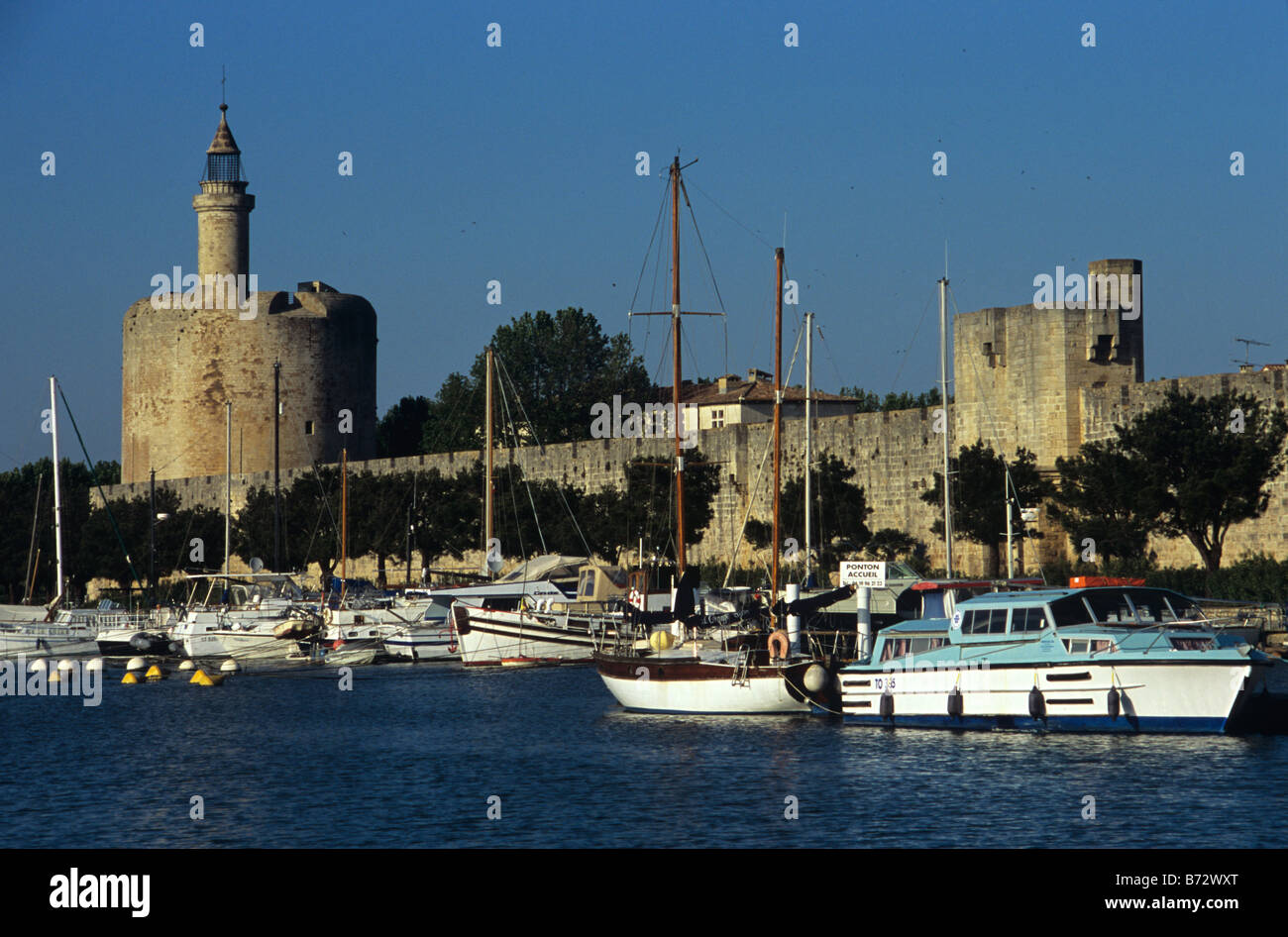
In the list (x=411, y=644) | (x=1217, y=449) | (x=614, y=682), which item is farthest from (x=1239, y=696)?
(x=411, y=644)

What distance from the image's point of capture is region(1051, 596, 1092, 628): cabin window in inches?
781

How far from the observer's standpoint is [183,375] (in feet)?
215

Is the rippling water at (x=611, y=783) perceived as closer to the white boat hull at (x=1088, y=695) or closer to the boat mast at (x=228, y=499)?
the white boat hull at (x=1088, y=695)

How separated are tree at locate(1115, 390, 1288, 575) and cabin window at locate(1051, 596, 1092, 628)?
36.5 ft

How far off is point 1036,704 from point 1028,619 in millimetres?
951

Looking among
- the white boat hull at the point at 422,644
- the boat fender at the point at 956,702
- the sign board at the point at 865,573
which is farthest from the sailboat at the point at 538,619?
the boat fender at the point at 956,702

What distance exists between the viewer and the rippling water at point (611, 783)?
15430 mm

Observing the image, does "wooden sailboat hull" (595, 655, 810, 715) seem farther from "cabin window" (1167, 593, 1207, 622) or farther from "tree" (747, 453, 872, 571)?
"tree" (747, 453, 872, 571)

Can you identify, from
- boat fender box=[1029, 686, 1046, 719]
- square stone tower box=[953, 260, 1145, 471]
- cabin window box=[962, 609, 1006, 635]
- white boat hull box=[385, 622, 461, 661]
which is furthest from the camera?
white boat hull box=[385, 622, 461, 661]

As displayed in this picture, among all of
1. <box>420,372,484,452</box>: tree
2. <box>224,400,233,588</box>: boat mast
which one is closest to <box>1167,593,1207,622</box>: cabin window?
<box>224,400,233,588</box>: boat mast

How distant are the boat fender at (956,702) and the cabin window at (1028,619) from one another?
0.98 metres

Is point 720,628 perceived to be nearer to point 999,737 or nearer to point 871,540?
point 999,737

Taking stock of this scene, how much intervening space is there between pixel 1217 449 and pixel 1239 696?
12486 millimetres

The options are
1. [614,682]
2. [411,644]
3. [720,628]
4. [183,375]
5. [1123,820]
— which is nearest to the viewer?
[1123,820]
